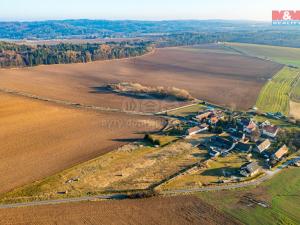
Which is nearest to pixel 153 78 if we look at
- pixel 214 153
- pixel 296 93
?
pixel 296 93

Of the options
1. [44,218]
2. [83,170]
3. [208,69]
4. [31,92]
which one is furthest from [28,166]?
[208,69]

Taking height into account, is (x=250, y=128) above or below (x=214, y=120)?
below

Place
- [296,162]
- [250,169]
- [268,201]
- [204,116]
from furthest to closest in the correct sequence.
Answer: [204,116]
[296,162]
[250,169]
[268,201]

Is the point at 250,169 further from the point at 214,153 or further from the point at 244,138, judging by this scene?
the point at 244,138

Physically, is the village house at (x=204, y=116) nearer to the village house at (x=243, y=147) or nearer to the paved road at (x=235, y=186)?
the village house at (x=243, y=147)

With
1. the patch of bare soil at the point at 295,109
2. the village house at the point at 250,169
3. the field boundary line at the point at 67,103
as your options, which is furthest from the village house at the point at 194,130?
the patch of bare soil at the point at 295,109

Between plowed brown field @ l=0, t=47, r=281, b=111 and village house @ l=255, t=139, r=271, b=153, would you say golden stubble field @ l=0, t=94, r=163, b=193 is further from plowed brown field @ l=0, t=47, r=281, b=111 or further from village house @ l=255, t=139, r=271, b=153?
village house @ l=255, t=139, r=271, b=153

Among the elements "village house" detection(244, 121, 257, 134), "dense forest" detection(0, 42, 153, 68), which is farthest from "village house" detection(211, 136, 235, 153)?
"dense forest" detection(0, 42, 153, 68)
